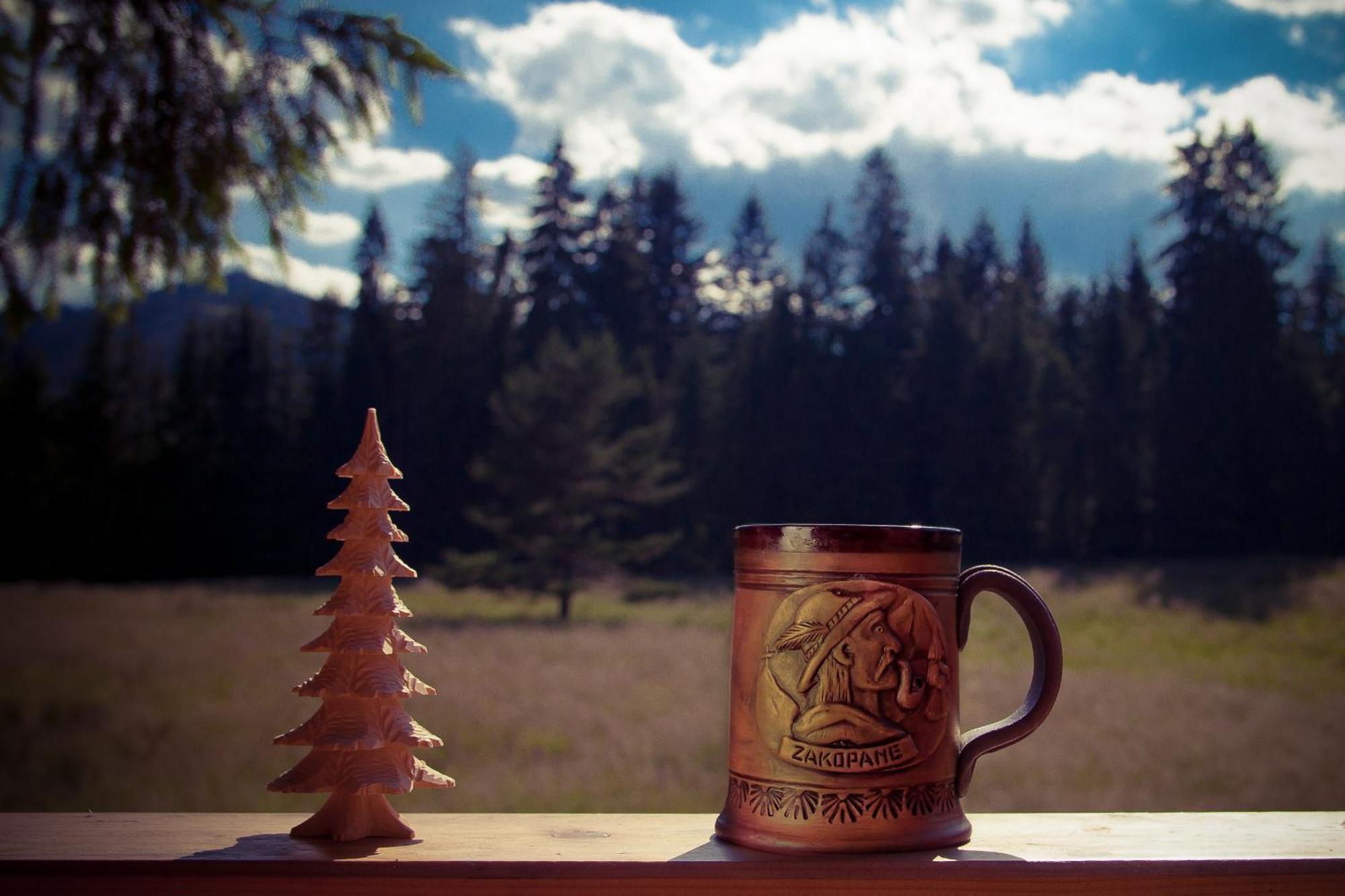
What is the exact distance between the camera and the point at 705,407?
2145 centimetres

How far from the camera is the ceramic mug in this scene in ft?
3.50

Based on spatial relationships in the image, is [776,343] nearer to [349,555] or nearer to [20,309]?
[20,309]

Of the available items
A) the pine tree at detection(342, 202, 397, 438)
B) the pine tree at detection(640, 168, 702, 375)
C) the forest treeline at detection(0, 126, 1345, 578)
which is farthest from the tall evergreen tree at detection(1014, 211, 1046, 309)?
the pine tree at detection(342, 202, 397, 438)

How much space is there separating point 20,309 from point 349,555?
220 cm

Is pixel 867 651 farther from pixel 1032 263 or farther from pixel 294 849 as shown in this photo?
pixel 1032 263

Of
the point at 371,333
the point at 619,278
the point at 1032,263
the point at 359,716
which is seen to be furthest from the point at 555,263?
the point at 359,716

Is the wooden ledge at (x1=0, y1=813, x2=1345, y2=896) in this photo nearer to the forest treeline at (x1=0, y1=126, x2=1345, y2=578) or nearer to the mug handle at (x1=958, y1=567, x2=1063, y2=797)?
the mug handle at (x1=958, y1=567, x2=1063, y2=797)

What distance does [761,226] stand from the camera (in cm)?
2523

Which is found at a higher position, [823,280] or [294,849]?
[823,280]

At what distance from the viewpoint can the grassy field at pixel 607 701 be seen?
299 inches

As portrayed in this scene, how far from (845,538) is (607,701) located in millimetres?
9365

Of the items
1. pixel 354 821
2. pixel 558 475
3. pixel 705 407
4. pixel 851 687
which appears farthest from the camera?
pixel 705 407

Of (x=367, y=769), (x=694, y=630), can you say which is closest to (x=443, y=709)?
(x=694, y=630)

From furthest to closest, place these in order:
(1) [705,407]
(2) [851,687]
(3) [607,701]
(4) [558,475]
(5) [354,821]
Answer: (1) [705,407]
(4) [558,475]
(3) [607,701]
(5) [354,821]
(2) [851,687]
